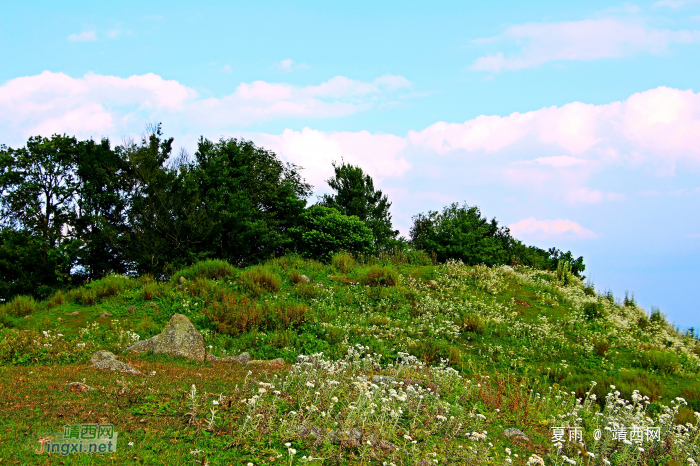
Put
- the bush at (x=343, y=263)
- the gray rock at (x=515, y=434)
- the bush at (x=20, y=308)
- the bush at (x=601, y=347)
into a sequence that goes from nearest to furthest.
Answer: the gray rock at (x=515, y=434) < the bush at (x=601, y=347) < the bush at (x=20, y=308) < the bush at (x=343, y=263)

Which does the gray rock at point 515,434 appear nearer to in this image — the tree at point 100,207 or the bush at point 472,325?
the bush at point 472,325

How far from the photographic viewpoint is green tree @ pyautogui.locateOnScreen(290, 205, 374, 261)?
2333 centimetres

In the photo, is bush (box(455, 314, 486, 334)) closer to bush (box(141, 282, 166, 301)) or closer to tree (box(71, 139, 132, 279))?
bush (box(141, 282, 166, 301))

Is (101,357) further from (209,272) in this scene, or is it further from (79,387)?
(209,272)

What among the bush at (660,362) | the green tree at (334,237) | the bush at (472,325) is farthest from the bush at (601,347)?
the green tree at (334,237)

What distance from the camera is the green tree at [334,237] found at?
23.3 metres

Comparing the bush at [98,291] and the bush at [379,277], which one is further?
the bush at [379,277]

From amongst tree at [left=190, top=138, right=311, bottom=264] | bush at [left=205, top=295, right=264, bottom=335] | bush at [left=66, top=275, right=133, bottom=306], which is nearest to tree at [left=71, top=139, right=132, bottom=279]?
tree at [left=190, top=138, right=311, bottom=264]

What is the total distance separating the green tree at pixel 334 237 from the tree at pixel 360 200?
841 cm

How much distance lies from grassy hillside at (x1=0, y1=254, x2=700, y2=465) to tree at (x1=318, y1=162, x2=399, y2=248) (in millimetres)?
11173

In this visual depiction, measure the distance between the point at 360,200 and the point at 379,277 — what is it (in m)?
17.2

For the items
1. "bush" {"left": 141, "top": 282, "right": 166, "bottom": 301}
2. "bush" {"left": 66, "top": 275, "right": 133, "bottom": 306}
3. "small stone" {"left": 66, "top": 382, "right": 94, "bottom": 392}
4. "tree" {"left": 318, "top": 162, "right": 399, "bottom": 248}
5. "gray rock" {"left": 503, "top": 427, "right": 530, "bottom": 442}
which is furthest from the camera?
"tree" {"left": 318, "top": 162, "right": 399, "bottom": 248}

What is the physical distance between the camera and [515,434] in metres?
6.01

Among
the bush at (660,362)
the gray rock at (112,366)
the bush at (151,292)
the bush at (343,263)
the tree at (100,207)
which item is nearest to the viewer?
the gray rock at (112,366)
